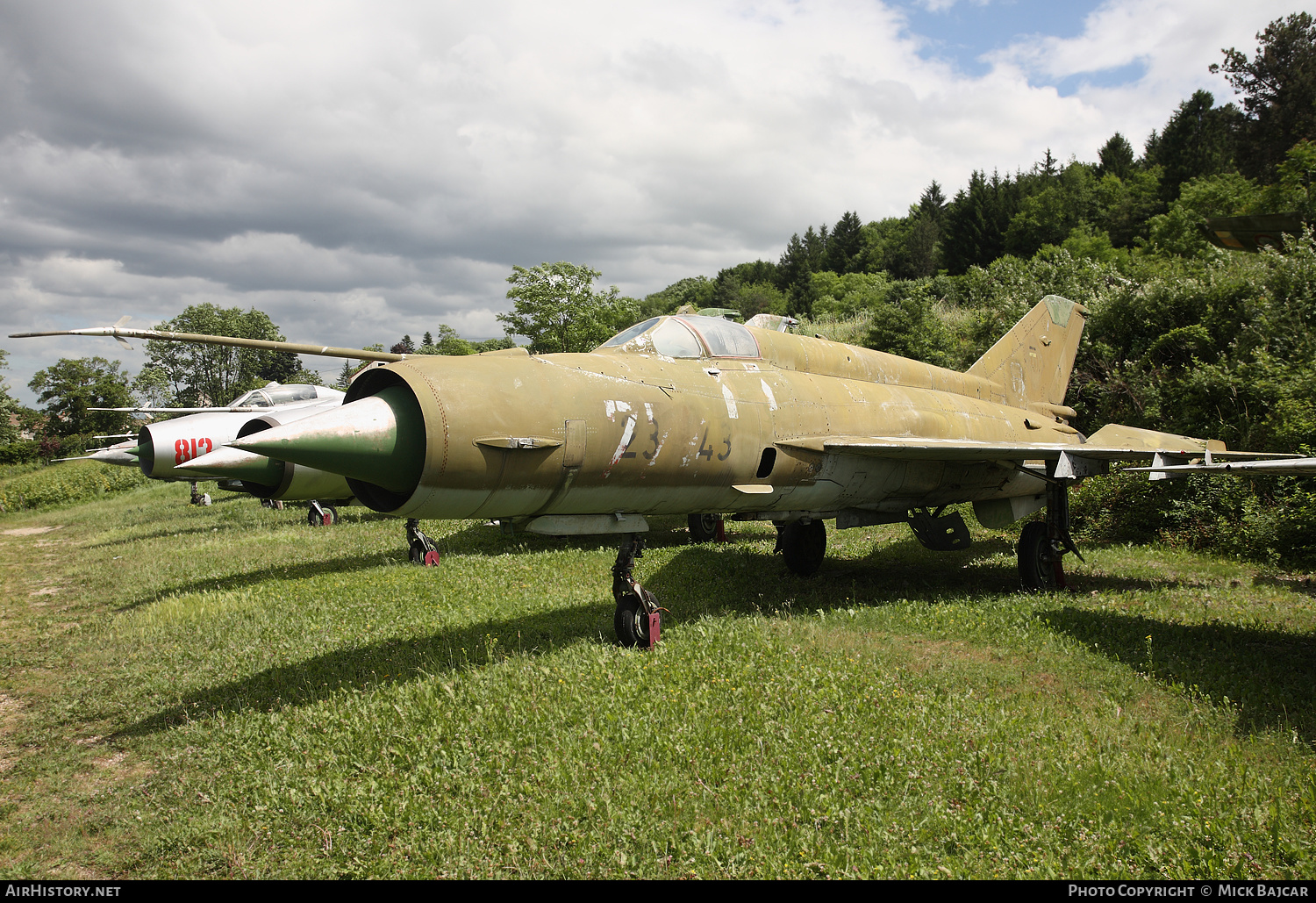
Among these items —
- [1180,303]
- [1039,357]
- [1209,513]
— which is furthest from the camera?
[1180,303]

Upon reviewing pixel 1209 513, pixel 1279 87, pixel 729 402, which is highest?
pixel 1279 87

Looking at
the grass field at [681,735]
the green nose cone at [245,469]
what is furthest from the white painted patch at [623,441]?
the green nose cone at [245,469]

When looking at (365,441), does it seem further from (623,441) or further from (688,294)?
(688,294)

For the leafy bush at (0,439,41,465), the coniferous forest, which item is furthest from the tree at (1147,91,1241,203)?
the leafy bush at (0,439,41,465)

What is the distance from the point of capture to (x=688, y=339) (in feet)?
23.4

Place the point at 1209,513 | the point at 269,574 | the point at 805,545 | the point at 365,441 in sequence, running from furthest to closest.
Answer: the point at 269,574 < the point at 1209,513 < the point at 805,545 < the point at 365,441

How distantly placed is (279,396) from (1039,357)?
765 inches

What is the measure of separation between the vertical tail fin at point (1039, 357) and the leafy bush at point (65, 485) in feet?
123

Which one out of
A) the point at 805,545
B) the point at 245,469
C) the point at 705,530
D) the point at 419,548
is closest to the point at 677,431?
the point at 805,545

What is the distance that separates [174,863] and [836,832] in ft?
11.7

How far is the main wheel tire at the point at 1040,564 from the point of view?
902 cm

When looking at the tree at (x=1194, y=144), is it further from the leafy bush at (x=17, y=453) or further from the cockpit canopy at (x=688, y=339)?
the leafy bush at (x=17, y=453)

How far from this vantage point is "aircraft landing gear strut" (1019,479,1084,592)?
29.6 ft

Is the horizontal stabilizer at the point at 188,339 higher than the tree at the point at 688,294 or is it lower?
lower
